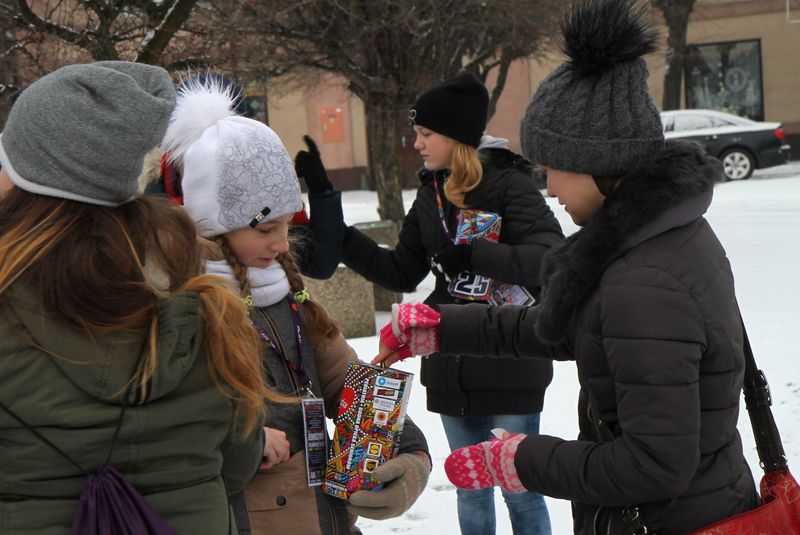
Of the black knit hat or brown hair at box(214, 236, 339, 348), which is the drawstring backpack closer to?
brown hair at box(214, 236, 339, 348)

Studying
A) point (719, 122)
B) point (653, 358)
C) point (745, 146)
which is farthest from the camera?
point (719, 122)

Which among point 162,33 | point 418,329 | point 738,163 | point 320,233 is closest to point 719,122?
point 738,163

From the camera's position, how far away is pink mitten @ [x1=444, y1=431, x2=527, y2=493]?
2.21 meters

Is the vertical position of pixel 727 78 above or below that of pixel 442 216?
above

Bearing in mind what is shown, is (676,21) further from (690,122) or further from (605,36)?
(605,36)

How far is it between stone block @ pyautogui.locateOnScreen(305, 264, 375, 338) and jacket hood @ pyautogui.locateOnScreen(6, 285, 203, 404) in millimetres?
6422

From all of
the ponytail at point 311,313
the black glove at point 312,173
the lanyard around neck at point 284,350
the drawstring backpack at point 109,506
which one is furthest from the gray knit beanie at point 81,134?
the black glove at point 312,173

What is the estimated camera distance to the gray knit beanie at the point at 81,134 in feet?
5.47

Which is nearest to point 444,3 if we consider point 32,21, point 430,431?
point 32,21

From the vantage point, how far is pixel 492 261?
3.62m

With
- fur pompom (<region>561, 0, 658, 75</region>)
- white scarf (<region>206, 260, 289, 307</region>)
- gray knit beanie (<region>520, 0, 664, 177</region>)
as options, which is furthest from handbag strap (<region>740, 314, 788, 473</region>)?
white scarf (<region>206, 260, 289, 307</region>)

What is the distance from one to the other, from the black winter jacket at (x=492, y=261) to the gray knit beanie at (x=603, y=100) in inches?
54.9

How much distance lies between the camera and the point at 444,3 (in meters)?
9.33

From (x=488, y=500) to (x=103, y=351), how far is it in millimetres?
2575
